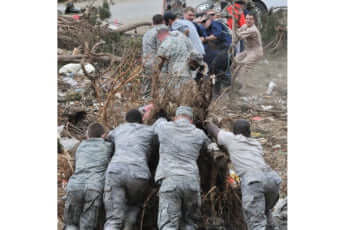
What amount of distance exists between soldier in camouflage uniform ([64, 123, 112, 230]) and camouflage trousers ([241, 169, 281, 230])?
171cm

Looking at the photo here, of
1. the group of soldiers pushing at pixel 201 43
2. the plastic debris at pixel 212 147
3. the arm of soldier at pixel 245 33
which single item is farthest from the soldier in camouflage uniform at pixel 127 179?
the arm of soldier at pixel 245 33

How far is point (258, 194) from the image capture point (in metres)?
5.11

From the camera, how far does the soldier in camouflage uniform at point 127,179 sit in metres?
5.14

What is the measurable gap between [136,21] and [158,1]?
500 mm

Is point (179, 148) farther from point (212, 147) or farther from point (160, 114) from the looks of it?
point (160, 114)

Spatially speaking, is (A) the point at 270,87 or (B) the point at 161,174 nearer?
(B) the point at 161,174

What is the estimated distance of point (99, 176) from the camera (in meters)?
5.32

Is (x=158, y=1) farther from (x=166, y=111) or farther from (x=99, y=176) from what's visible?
(x=99, y=176)

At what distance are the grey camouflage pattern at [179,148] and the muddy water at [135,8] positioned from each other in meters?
2.64

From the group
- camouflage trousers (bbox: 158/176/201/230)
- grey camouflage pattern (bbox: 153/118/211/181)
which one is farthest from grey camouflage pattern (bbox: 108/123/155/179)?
camouflage trousers (bbox: 158/176/201/230)

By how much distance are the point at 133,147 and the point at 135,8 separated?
9.83 feet

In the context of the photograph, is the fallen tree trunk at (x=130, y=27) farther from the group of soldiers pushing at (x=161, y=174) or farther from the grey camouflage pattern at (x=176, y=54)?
the group of soldiers pushing at (x=161, y=174)

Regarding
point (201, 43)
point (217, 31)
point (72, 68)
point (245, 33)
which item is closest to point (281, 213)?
point (245, 33)

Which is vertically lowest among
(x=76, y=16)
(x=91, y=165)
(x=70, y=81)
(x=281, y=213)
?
(x=281, y=213)
